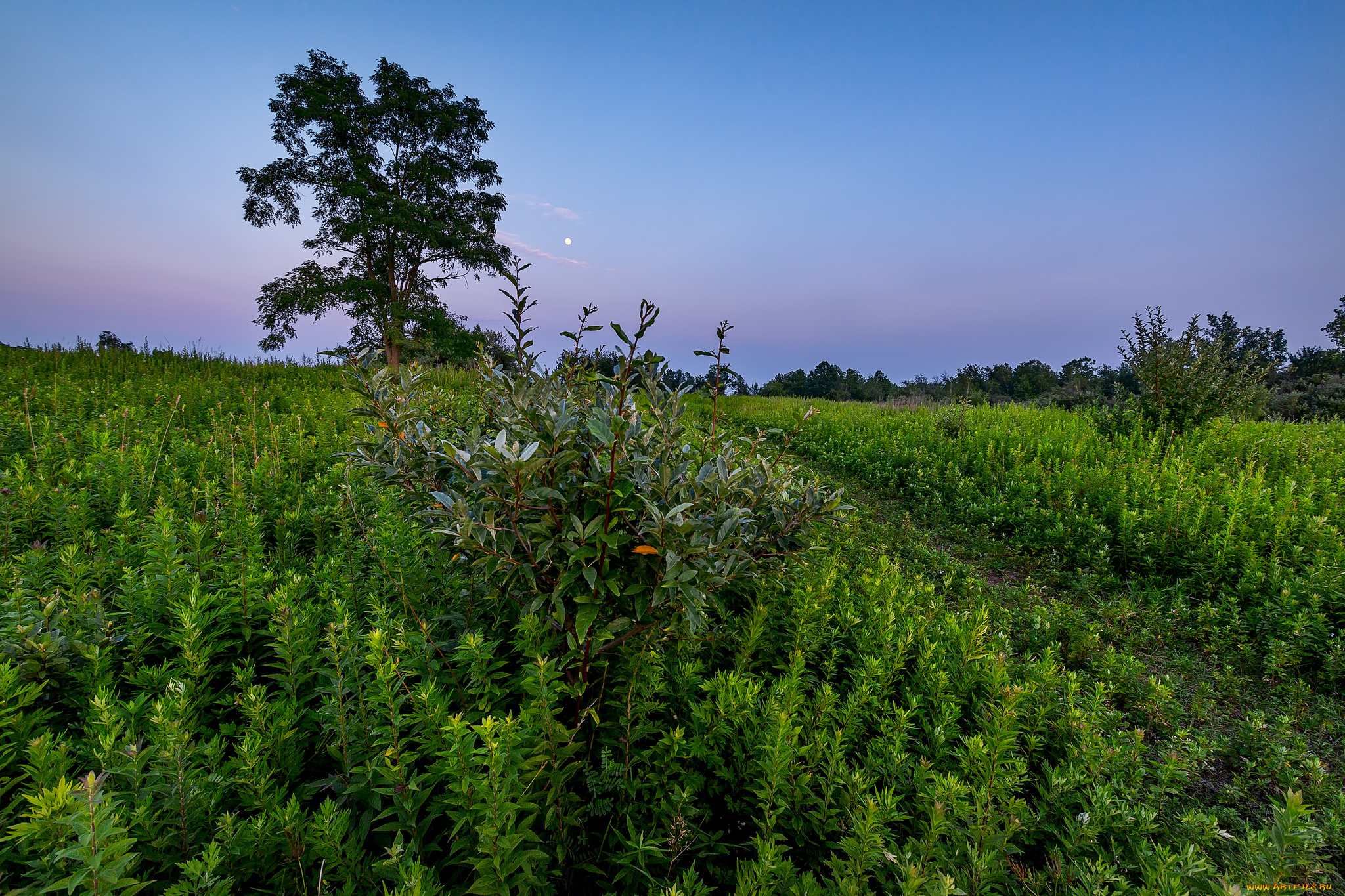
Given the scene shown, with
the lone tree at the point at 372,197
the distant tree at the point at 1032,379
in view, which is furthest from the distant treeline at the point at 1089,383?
the lone tree at the point at 372,197

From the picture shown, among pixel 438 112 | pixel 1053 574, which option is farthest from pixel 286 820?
pixel 438 112

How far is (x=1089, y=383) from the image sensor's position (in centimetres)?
3562

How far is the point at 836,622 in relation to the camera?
309 cm

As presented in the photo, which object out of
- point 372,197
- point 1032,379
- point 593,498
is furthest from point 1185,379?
point 1032,379

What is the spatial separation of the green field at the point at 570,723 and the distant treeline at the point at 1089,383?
2.15 m

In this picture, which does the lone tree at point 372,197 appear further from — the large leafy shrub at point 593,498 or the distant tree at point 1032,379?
the distant tree at point 1032,379

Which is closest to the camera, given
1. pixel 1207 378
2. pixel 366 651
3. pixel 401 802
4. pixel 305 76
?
pixel 401 802

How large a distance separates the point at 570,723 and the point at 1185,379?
11.7 metres

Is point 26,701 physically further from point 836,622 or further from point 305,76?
point 305,76

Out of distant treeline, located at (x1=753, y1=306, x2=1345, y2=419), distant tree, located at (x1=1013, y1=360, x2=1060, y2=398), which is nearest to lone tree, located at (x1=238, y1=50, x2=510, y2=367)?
distant treeline, located at (x1=753, y1=306, x2=1345, y2=419)

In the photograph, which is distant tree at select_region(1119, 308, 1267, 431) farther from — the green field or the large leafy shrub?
the large leafy shrub

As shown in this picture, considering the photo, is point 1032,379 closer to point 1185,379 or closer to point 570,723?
point 1185,379

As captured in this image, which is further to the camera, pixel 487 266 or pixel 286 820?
pixel 487 266

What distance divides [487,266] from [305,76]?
12.5 m
